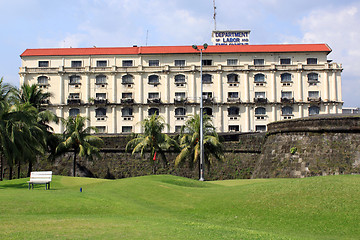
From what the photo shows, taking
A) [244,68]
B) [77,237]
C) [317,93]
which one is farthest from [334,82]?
[77,237]

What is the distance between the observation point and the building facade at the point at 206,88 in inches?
2451

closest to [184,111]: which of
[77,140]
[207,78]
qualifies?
[207,78]

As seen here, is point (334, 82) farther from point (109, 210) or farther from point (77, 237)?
point (77, 237)

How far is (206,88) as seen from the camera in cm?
6309

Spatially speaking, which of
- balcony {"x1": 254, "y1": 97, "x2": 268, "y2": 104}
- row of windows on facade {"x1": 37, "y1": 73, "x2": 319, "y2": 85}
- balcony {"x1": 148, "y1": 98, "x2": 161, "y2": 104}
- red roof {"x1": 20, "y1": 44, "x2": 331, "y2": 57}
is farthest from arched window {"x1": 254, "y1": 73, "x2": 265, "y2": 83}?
balcony {"x1": 148, "y1": 98, "x2": 161, "y2": 104}

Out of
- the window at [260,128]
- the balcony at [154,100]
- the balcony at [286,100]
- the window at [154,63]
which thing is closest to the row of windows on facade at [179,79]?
the window at [154,63]

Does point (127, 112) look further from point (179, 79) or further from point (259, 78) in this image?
point (259, 78)

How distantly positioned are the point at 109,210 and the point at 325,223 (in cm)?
875

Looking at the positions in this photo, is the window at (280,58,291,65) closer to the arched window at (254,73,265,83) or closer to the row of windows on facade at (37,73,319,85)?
the row of windows on facade at (37,73,319,85)

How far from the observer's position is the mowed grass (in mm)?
11344

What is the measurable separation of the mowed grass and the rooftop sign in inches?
2300

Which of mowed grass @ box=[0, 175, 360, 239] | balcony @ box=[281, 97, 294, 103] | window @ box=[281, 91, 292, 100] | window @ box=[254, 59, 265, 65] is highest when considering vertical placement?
window @ box=[254, 59, 265, 65]

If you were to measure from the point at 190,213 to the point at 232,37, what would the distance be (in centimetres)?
6380

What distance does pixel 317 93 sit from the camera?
62.3 metres
